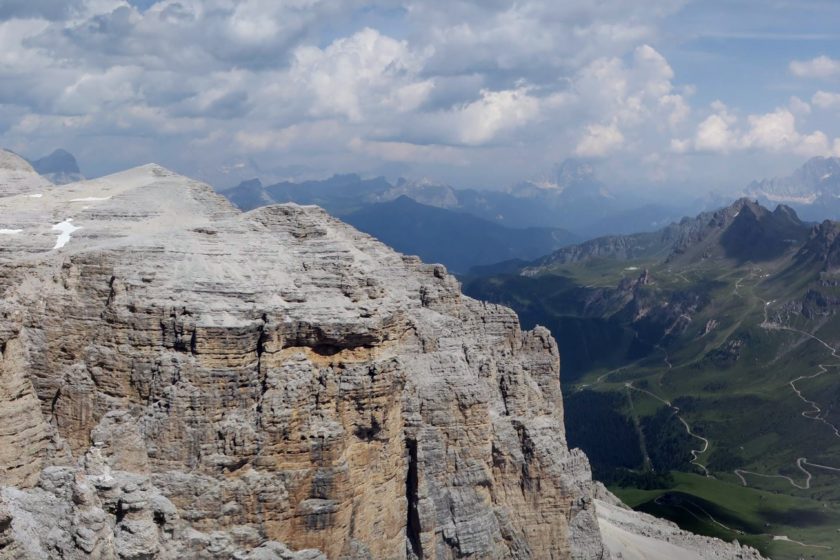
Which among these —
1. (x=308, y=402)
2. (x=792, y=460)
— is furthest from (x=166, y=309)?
(x=792, y=460)

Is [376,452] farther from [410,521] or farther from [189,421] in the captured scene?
[189,421]

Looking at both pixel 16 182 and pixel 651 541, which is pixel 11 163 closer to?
pixel 16 182

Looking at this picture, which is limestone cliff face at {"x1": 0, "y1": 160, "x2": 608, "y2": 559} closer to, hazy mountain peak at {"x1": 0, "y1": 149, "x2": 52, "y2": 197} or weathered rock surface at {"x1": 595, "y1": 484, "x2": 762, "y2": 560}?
hazy mountain peak at {"x1": 0, "y1": 149, "x2": 52, "y2": 197}

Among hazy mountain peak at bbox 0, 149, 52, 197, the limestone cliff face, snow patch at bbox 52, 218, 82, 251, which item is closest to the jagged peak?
hazy mountain peak at bbox 0, 149, 52, 197

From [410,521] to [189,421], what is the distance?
49.5ft

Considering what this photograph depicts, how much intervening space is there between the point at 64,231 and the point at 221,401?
15.3 metres

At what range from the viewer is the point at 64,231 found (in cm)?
4541

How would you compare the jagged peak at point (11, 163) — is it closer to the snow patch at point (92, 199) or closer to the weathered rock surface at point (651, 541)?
the snow patch at point (92, 199)

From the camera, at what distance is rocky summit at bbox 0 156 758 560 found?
36.9 meters

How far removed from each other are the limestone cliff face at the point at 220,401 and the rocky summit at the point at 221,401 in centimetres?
9

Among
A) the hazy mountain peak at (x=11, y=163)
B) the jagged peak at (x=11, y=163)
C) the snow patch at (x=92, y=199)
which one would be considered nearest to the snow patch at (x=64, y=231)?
the snow patch at (x=92, y=199)

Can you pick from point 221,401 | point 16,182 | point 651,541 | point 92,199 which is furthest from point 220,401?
point 651,541

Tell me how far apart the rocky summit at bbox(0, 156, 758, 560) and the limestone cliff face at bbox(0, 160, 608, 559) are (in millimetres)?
89

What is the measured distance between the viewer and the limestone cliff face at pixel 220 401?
3691 centimetres
